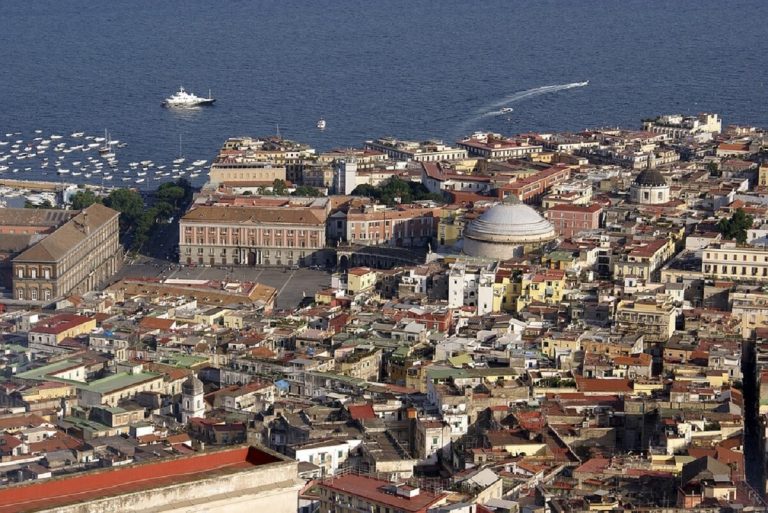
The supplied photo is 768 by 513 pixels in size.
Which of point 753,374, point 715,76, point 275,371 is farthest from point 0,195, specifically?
point 715,76

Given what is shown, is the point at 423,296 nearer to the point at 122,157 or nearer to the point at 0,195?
the point at 0,195

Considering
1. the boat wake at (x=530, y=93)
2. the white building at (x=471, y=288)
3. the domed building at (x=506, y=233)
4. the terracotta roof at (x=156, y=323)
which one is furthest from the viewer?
the boat wake at (x=530, y=93)

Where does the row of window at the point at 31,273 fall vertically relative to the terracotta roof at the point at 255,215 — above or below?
below

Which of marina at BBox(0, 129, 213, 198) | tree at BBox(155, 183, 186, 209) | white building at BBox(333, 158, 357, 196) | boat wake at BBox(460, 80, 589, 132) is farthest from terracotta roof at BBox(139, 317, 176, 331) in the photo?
boat wake at BBox(460, 80, 589, 132)

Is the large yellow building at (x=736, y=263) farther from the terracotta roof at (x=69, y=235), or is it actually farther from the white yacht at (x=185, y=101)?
the white yacht at (x=185, y=101)

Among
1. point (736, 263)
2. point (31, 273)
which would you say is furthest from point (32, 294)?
point (736, 263)

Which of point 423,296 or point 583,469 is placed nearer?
point 583,469

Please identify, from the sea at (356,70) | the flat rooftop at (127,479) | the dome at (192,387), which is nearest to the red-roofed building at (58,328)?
the dome at (192,387)
